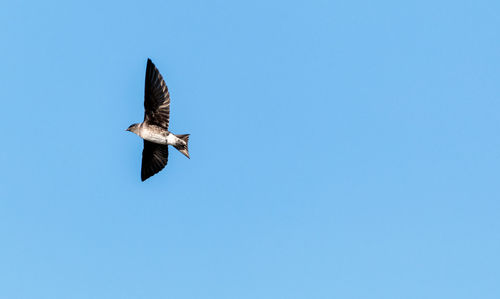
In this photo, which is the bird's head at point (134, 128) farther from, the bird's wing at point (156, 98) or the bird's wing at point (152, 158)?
the bird's wing at point (152, 158)

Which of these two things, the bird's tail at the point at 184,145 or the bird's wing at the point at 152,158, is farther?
the bird's wing at the point at 152,158

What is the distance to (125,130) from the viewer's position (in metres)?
30.8

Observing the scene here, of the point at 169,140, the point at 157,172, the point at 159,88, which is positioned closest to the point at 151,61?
the point at 159,88

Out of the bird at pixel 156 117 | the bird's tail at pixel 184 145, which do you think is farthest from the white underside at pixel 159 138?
the bird's tail at pixel 184 145

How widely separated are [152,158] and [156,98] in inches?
161

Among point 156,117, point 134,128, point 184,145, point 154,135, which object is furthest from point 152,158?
point 184,145

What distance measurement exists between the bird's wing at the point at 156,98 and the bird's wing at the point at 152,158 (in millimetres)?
2263

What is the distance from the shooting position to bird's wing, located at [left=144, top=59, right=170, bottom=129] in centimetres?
2917

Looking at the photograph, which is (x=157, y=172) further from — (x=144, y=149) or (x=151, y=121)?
(x=151, y=121)

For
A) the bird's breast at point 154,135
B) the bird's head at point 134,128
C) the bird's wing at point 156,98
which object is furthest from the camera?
the bird's head at point 134,128

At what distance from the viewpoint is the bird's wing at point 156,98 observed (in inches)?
1148

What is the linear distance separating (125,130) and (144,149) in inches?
79.4

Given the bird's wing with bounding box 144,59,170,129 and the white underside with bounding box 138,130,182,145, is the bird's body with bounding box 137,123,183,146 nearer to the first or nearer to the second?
the white underside with bounding box 138,130,182,145

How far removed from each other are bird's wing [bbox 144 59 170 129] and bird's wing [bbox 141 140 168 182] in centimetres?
226
